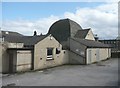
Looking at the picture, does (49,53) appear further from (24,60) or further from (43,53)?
(24,60)

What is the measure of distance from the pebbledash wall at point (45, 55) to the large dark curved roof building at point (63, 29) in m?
11.9

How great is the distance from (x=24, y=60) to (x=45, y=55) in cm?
396

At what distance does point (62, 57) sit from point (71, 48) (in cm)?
330

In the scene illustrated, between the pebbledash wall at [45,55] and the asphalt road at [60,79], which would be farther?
→ the pebbledash wall at [45,55]

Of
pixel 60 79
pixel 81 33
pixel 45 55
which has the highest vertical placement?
pixel 81 33

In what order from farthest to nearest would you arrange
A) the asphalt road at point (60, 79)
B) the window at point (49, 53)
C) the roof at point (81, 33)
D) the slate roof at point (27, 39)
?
the roof at point (81, 33)
the window at point (49, 53)
the slate roof at point (27, 39)
the asphalt road at point (60, 79)

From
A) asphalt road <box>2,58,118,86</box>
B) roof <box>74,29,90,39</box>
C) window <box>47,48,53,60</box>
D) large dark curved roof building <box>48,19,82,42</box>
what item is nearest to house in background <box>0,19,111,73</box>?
window <box>47,48,53,60</box>

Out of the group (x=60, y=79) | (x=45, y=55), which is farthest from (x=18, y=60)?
(x=60, y=79)

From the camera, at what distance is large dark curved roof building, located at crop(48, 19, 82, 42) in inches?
1554

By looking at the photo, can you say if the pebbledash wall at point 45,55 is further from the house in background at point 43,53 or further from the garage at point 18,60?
the garage at point 18,60

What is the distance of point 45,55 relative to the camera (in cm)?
2320

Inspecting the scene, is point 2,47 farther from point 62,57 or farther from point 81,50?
point 81,50

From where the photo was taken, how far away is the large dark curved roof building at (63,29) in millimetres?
39459

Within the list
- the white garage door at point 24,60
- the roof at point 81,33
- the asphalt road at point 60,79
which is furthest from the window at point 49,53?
the roof at point 81,33
